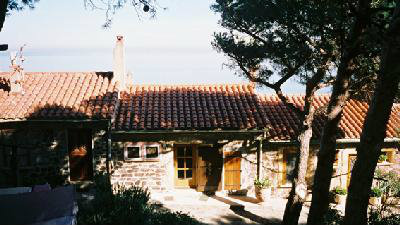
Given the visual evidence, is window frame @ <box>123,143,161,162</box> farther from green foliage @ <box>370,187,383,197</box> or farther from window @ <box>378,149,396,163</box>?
window @ <box>378,149,396,163</box>

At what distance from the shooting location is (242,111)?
560 inches

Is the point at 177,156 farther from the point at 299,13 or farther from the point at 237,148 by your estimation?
the point at 299,13

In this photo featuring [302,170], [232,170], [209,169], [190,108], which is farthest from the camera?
[190,108]

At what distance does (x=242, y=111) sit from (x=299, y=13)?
6.00 metres

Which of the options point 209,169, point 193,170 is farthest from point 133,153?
point 209,169

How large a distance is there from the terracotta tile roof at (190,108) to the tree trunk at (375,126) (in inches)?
319

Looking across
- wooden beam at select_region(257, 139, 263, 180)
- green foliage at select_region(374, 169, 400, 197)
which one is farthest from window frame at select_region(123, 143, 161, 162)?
green foliage at select_region(374, 169, 400, 197)

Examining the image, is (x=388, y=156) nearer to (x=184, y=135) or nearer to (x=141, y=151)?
(x=184, y=135)

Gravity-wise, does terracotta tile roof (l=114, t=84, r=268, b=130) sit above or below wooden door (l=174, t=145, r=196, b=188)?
above

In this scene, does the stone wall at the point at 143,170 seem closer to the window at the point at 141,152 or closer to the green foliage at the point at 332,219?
the window at the point at 141,152

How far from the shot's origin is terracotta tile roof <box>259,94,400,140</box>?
13.8 meters

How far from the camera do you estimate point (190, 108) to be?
14.4 metres

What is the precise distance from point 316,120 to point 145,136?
759 cm

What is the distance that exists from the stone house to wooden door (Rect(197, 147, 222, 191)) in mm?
42
